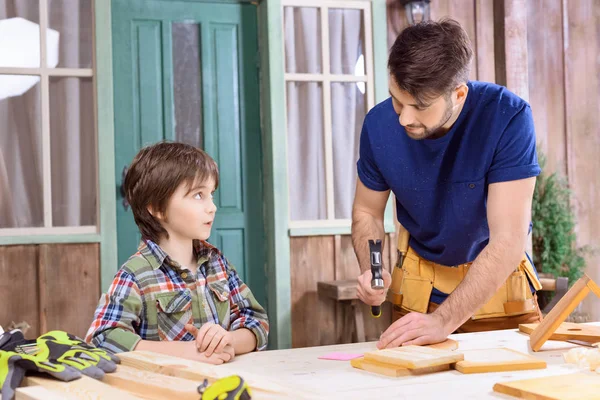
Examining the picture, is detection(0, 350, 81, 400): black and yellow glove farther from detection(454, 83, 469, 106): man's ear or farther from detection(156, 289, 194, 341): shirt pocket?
detection(454, 83, 469, 106): man's ear

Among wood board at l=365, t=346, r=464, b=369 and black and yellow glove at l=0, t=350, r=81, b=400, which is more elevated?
black and yellow glove at l=0, t=350, r=81, b=400

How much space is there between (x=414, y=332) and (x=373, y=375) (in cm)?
33

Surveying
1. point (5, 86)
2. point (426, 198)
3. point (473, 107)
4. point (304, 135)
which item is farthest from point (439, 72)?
point (5, 86)

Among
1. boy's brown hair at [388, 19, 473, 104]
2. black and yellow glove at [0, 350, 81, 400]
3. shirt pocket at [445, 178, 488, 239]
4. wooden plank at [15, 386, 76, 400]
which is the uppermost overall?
boy's brown hair at [388, 19, 473, 104]

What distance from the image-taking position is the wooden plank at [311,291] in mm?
4371

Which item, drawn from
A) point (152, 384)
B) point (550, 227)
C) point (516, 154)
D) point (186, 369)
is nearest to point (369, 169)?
point (516, 154)

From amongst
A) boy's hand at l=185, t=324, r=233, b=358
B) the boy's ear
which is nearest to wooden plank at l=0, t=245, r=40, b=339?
the boy's ear

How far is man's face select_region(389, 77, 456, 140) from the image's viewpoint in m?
2.07

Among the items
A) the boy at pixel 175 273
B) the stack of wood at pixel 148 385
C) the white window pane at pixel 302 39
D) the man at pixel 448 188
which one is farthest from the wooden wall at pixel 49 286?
the stack of wood at pixel 148 385

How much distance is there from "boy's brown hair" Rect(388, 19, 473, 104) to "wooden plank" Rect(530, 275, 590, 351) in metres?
0.66

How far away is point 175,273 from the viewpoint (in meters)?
2.09

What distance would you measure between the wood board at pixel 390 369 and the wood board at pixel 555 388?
0.63ft

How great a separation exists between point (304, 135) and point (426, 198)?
7.12ft

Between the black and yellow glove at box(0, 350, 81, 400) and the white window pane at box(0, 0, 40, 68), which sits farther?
the white window pane at box(0, 0, 40, 68)
